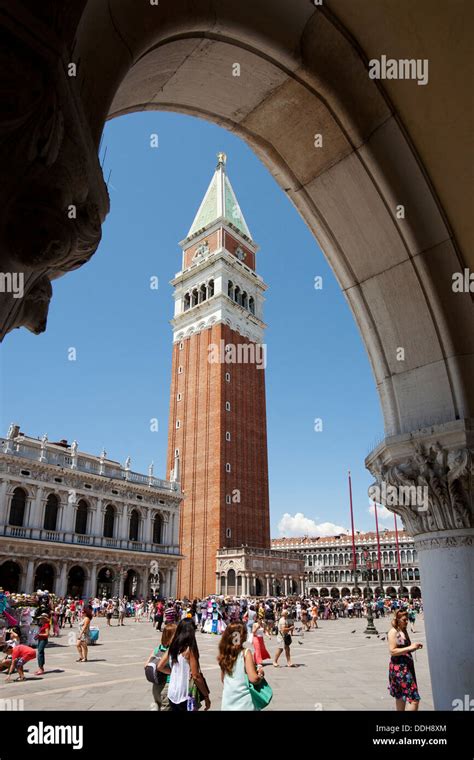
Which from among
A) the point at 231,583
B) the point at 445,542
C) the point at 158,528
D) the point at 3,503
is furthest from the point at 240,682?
the point at 231,583

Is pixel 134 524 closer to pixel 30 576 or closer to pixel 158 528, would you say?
pixel 158 528

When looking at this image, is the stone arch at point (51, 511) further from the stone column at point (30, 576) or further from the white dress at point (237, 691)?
the white dress at point (237, 691)

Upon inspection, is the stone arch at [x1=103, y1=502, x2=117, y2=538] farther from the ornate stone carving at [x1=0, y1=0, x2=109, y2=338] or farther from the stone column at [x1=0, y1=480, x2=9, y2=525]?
the ornate stone carving at [x1=0, y1=0, x2=109, y2=338]

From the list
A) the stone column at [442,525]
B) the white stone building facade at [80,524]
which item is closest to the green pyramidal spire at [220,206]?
the white stone building facade at [80,524]

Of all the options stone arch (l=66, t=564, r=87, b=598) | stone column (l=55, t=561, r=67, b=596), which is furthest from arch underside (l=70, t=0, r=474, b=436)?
stone arch (l=66, t=564, r=87, b=598)

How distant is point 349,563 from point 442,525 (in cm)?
9780

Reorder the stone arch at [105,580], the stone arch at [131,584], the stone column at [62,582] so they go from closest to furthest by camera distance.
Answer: the stone column at [62,582]
the stone arch at [105,580]
the stone arch at [131,584]

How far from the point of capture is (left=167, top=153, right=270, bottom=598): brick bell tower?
157ft

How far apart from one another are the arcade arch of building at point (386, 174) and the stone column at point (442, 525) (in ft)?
0.04

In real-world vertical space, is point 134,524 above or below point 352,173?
above

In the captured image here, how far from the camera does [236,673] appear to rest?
4145 mm

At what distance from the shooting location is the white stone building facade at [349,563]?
89375 mm

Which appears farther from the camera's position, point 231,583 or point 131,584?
point 231,583
